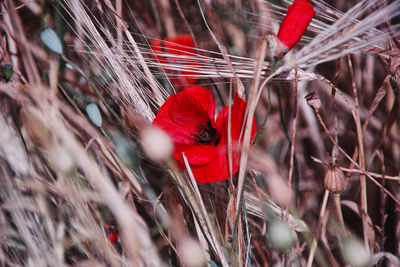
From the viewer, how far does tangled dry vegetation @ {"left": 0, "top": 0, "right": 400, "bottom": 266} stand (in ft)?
1.14

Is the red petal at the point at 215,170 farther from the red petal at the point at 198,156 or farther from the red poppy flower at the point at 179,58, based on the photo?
the red poppy flower at the point at 179,58

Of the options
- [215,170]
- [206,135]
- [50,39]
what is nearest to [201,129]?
[206,135]

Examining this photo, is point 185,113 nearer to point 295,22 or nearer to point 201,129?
point 201,129

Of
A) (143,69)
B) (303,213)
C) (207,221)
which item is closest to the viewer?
(207,221)

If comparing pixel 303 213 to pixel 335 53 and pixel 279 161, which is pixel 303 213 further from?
pixel 335 53

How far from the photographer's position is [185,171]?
1.44 feet

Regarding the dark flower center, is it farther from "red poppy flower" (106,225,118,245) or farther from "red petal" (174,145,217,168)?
"red poppy flower" (106,225,118,245)

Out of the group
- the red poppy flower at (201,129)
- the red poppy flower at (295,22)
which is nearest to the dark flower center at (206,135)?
the red poppy flower at (201,129)

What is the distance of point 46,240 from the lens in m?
0.47

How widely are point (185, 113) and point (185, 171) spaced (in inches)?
2.9

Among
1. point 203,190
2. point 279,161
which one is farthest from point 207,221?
point 279,161

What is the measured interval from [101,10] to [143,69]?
4.1 inches

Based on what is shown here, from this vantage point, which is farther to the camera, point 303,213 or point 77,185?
point 303,213

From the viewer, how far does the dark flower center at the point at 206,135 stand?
1.58 feet
